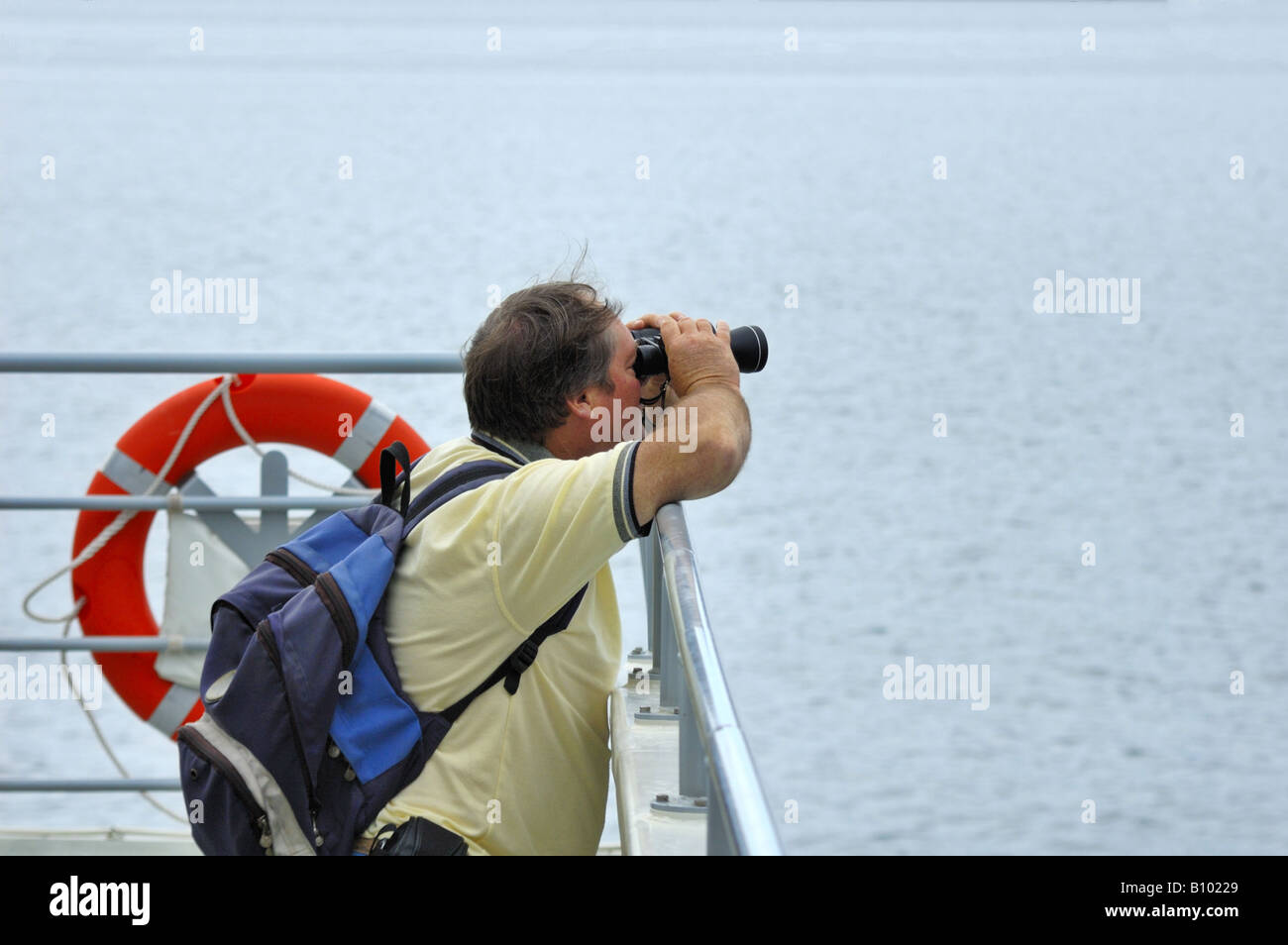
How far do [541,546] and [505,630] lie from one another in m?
0.13

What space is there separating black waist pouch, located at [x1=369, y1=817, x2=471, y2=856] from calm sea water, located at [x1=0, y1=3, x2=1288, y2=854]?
2.58 meters

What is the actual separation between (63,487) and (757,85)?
28.7 m

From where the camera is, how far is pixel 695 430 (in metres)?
1.58

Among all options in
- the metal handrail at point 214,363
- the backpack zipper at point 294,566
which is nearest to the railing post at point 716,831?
the backpack zipper at point 294,566

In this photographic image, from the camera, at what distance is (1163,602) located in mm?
9094

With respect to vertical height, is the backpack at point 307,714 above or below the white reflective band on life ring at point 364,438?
below

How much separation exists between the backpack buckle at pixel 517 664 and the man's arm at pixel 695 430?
9.1 inches

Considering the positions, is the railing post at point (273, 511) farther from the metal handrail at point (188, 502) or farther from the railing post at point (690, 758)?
the railing post at point (690, 758)

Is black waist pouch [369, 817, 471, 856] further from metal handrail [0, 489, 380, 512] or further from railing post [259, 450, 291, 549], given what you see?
railing post [259, 450, 291, 549]

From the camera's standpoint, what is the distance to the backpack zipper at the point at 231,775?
5.14 feet

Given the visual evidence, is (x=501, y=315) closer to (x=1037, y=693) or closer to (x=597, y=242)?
(x=1037, y=693)

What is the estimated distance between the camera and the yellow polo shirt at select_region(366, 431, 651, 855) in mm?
1560

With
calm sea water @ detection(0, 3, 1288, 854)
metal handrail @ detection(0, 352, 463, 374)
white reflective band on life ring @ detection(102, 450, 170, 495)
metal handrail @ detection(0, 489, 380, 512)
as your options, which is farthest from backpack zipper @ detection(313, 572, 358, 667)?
calm sea water @ detection(0, 3, 1288, 854)
